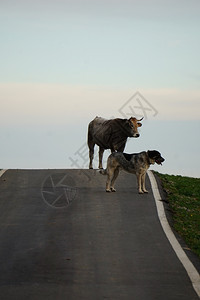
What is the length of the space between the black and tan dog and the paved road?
1.57ft

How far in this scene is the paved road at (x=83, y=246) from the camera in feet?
35.6

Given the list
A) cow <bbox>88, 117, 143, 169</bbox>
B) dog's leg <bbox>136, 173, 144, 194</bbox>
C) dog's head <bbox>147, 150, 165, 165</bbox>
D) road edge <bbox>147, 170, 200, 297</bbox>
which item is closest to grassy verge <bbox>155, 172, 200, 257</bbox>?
road edge <bbox>147, 170, 200, 297</bbox>

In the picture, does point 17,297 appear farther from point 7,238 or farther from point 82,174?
point 82,174

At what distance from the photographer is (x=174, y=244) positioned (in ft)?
47.1

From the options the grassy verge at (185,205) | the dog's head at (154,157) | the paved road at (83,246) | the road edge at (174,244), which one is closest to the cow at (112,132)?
the grassy verge at (185,205)

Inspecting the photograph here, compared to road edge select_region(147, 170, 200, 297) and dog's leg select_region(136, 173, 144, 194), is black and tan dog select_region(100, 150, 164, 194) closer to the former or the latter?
dog's leg select_region(136, 173, 144, 194)

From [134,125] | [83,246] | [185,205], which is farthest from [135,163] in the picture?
[83,246]

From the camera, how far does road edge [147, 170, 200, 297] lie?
11516mm

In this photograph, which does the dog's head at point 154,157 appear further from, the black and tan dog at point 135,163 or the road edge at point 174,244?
the road edge at point 174,244

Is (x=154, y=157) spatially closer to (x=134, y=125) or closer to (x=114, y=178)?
(x=114, y=178)

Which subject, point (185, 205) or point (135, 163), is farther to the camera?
point (135, 163)

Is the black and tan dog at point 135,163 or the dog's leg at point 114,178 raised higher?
the black and tan dog at point 135,163

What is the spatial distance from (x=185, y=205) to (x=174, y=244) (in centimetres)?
566

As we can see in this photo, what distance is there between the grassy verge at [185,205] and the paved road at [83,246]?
2.14 ft
